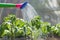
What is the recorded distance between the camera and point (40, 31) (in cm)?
125

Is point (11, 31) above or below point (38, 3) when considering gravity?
below

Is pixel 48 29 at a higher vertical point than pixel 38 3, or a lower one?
lower

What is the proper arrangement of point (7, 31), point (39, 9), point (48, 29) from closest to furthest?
point (7, 31)
point (48, 29)
point (39, 9)

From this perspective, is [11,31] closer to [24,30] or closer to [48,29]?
[24,30]

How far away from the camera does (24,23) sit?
124 cm

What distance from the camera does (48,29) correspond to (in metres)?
1.26

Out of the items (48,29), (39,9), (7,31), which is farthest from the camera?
(39,9)

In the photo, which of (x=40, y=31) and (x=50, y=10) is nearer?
(x=40, y=31)

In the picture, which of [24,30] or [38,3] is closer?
[24,30]

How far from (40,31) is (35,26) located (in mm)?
62

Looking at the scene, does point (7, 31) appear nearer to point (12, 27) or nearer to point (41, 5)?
point (12, 27)

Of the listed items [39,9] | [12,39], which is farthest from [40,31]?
[39,9]

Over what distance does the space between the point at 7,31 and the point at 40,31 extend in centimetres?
23

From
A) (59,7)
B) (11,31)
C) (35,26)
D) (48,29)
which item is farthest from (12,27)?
(59,7)
